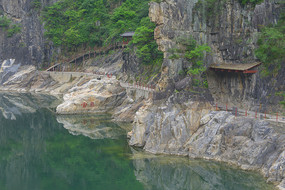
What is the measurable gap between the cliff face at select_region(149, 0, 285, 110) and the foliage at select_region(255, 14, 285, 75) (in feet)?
3.16

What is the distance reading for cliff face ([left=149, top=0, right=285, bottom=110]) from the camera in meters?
37.0

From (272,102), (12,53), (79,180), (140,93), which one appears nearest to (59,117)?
(140,93)

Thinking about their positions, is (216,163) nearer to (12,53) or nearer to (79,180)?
(79,180)

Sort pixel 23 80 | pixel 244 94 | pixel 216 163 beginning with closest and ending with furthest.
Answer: pixel 216 163 → pixel 244 94 → pixel 23 80

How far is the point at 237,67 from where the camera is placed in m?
36.5

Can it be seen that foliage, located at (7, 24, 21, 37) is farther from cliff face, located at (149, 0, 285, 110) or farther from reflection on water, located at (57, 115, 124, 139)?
cliff face, located at (149, 0, 285, 110)

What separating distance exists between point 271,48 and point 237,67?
3873 millimetres

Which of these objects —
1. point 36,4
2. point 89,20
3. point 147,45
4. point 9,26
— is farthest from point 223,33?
point 9,26

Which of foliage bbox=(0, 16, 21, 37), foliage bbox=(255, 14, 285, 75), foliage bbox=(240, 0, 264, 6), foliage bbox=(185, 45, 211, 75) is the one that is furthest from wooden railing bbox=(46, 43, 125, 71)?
foliage bbox=(255, 14, 285, 75)

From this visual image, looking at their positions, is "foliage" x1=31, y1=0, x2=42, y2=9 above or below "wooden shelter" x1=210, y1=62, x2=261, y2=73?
above

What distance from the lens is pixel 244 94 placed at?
37.2 metres

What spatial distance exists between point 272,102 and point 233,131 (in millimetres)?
6276

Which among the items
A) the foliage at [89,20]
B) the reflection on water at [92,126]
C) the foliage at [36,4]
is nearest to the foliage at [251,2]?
the reflection on water at [92,126]

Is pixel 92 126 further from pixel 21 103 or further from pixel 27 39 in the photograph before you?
pixel 27 39
